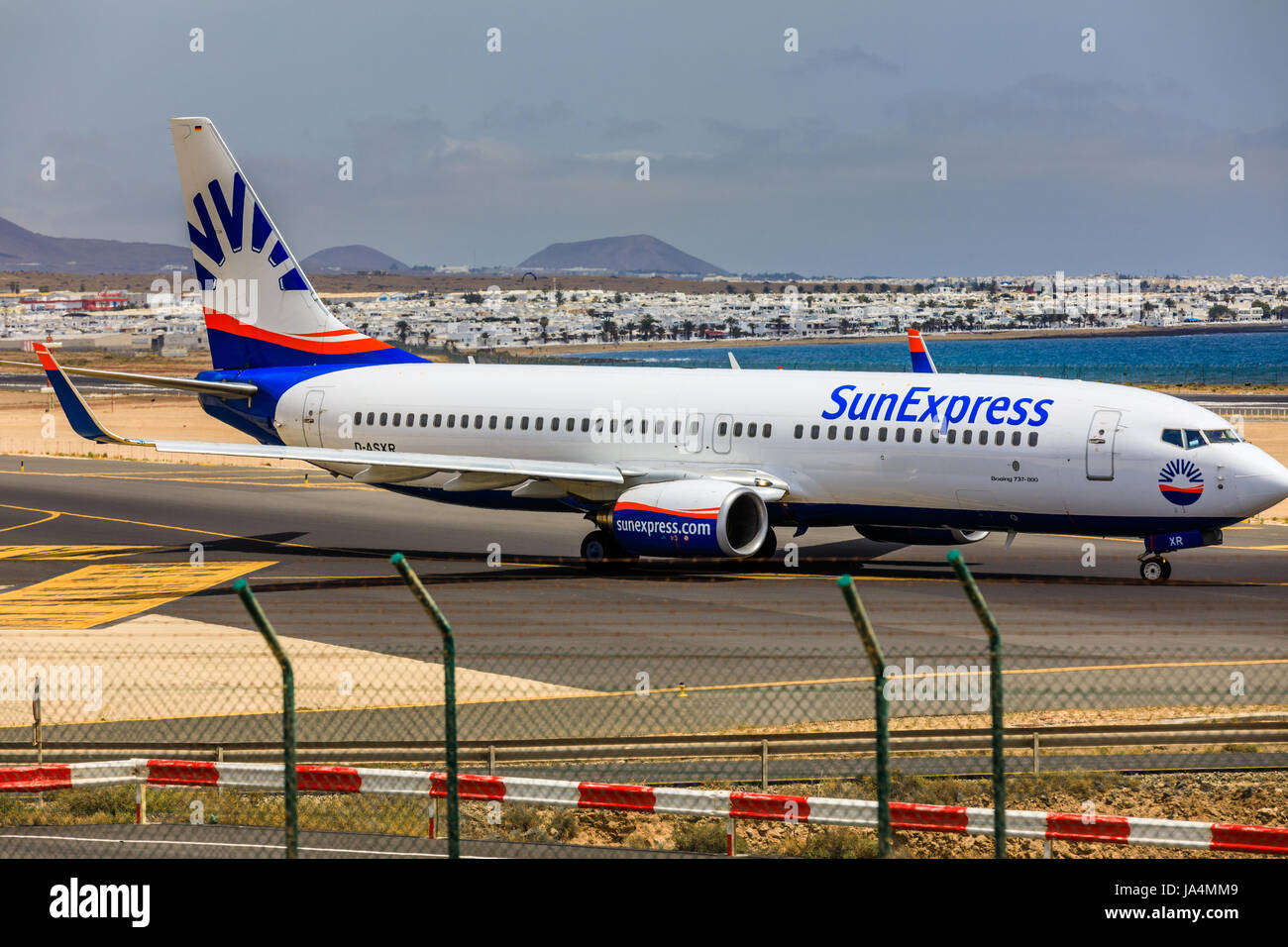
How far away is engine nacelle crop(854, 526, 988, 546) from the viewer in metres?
35.6

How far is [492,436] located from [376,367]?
4.81 m

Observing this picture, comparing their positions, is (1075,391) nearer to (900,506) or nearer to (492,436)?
(900,506)

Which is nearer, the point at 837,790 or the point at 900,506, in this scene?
the point at 837,790

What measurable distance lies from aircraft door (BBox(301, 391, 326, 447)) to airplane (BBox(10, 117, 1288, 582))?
0.15 ft

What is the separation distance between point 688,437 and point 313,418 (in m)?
10.8

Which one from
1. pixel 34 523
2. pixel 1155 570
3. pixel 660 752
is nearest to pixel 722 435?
pixel 1155 570

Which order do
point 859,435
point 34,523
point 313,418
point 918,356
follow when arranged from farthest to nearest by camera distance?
point 918,356 < point 34,523 < point 313,418 < point 859,435

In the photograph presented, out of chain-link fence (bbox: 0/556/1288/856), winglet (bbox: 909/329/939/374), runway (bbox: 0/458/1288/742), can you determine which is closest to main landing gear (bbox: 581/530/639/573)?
runway (bbox: 0/458/1288/742)

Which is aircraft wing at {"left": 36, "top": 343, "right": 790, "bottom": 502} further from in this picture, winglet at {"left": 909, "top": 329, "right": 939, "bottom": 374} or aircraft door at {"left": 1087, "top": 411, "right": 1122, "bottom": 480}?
winglet at {"left": 909, "top": 329, "right": 939, "bottom": 374}

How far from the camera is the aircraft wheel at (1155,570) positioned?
32938mm

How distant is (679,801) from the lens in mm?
15383

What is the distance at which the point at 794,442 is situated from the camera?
114 feet

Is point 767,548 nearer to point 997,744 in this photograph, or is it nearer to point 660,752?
point 660,752
